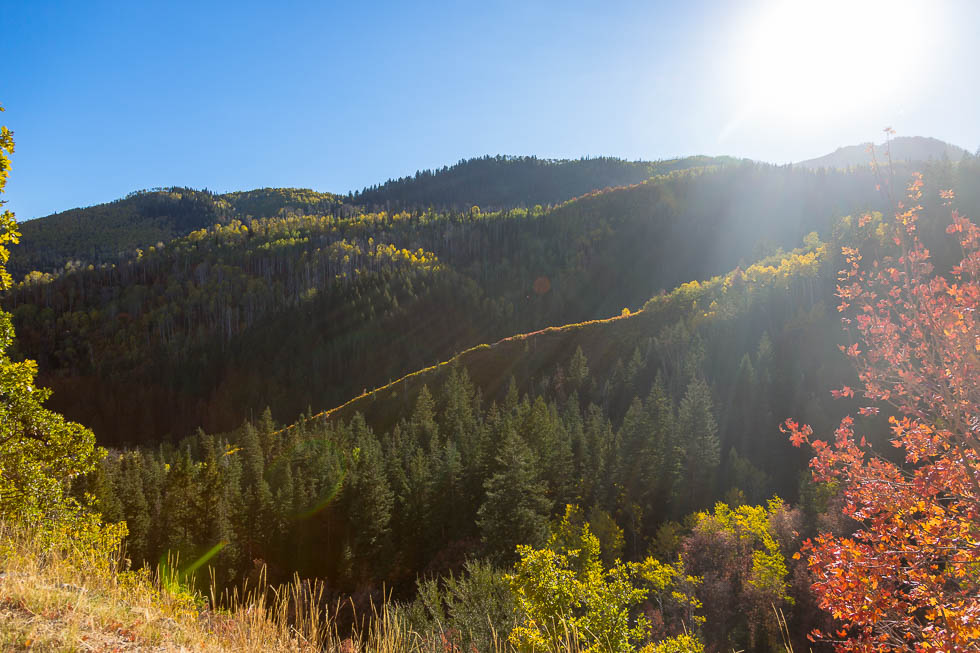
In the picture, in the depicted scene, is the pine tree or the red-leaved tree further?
the pine tree

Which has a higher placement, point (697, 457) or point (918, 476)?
point (918, 476)

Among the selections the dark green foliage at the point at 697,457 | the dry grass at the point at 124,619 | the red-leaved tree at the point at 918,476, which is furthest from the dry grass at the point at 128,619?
the dark green foliage at the point at 697,457

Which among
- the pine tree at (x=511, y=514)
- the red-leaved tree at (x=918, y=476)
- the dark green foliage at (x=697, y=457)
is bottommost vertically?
the dark green foliage at (x=697, y=457)

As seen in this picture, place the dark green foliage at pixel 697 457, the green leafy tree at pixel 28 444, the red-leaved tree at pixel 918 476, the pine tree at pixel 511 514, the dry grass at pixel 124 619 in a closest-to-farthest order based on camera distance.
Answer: the dry grass at pixel 124 619, the red-leaved tree at pixel 918 476, the green leafy tree at pixel 28 444, the pine tree at pixel 511 514, the dark green foliage at pixel 697 457

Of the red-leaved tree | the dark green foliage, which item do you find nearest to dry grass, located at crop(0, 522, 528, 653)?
the red-leaved tree

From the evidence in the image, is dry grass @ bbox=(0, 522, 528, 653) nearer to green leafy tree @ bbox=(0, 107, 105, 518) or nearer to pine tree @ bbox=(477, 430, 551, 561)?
green leafy tree @ bbox=(0, 107, 105, 518)

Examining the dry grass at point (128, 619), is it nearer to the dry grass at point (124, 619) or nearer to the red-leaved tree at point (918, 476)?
the dry grass at point (124, 619)

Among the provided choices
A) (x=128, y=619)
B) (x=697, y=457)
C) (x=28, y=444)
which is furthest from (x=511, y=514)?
(x=128, y=619)

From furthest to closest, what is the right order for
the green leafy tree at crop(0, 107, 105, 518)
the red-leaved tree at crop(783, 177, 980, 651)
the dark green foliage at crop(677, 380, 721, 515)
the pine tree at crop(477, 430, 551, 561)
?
the dark green foliage at crop(677, 380, 721, 515), the pine tree at crop(477, 430, 551, 561), the green leafy tree at crop(0, 107, 105, 518), the red-leaved tree at crop(783, 177, 980, 651)

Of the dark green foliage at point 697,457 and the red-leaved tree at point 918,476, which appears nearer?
the red-leaved tree at point 918,476

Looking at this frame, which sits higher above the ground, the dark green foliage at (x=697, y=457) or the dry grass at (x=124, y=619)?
the dry grass at (x=124, y=619)

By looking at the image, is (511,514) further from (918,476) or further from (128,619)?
(128,619)

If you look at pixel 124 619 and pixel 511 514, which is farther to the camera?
pixel 511 514

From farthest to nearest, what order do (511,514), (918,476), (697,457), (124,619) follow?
(697,457) → (511,514) → (918,476) → (124,619)
